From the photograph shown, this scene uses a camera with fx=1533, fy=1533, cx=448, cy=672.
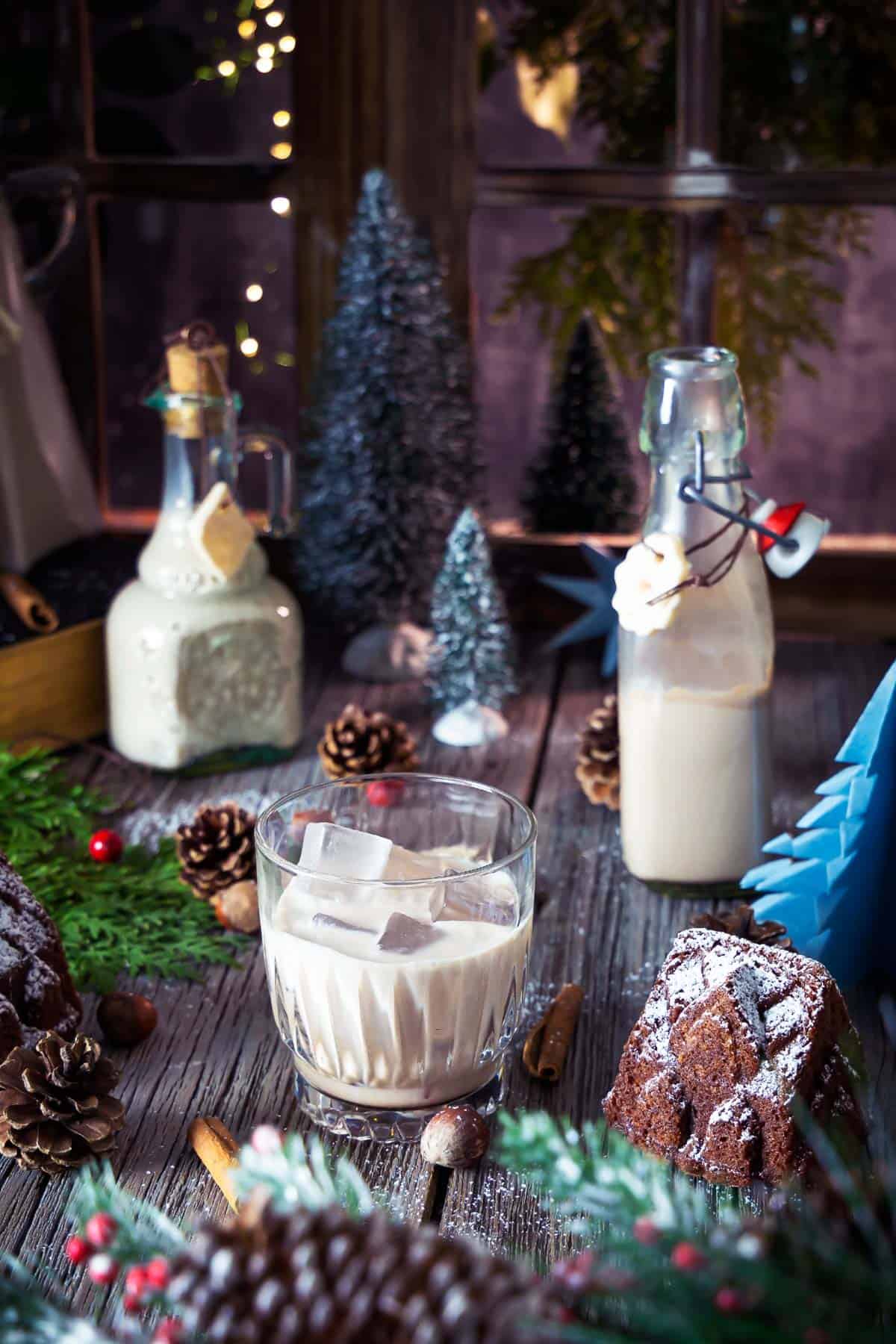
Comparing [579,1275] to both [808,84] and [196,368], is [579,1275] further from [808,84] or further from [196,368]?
[808,84]

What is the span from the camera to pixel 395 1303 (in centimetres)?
50

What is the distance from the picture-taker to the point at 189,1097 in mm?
911

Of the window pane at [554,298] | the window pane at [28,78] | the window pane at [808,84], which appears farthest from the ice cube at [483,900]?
the window pane at [28,78]

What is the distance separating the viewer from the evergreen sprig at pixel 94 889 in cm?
106

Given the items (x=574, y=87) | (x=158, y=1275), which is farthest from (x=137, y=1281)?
(x=574, y=87)

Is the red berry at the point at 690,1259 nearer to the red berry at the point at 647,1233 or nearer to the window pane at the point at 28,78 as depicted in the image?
the red berry at the point at 647,1233

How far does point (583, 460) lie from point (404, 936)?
963mm

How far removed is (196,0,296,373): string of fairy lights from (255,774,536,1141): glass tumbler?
0.98m

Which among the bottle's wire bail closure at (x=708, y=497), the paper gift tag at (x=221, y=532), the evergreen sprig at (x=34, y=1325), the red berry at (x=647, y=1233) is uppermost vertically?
the bottle's wire bail closure at (x=708, y=497)

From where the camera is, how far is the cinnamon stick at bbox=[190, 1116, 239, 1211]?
2.67ft

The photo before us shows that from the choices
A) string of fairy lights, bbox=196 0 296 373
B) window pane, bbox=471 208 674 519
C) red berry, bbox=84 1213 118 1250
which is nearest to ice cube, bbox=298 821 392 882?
red berry, bbox=84 1213 118 1250

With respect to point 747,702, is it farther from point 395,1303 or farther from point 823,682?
point 395,1303

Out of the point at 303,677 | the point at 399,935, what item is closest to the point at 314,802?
the point at 399,935

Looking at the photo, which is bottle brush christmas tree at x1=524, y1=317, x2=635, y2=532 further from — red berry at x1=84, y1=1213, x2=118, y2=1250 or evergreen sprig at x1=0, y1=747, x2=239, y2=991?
red berry at x1=84, y1=1213, x2=118, y2=1250
